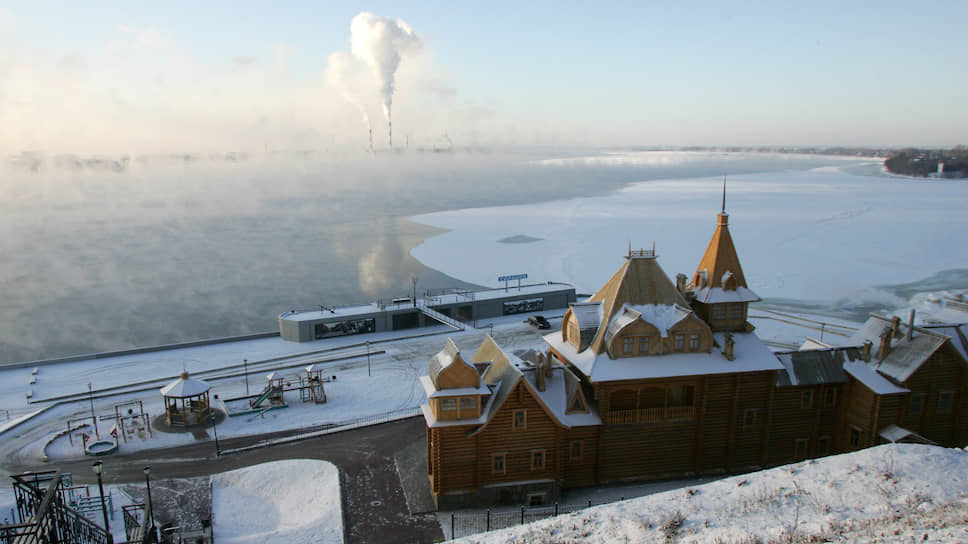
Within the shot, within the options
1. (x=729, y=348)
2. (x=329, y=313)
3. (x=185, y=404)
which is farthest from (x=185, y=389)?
(x=729, y=348)

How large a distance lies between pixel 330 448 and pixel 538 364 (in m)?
10.0

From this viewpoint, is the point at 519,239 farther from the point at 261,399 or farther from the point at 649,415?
the point at 649,415

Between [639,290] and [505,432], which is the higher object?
[639,290]

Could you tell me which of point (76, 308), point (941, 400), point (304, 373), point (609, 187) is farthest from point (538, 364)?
point (609, 187)

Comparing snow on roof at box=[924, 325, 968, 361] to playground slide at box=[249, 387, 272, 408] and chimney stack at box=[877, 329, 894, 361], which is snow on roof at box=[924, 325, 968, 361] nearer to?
chimney stack at box=[877, 329, 894, 361]

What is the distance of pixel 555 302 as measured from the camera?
53.9 meters

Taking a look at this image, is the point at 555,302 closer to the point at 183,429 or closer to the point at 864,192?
the point at 183,429

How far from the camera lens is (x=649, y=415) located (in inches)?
966

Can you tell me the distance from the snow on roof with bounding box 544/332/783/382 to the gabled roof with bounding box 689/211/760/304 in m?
2.31

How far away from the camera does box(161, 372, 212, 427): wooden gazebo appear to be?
98.6 feet

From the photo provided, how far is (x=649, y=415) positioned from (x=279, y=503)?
14.1m

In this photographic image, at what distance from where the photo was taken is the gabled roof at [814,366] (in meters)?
25.5

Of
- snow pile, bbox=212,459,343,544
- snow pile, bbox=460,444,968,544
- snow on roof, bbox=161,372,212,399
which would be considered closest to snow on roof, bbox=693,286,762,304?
snow pile, bbox=460,444,968,544

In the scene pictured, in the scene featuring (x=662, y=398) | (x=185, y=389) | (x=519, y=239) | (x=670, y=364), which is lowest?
(x=519, y=239)
